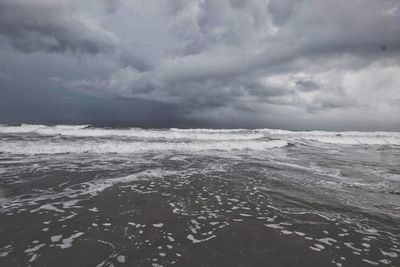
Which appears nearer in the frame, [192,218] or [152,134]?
[192,218]

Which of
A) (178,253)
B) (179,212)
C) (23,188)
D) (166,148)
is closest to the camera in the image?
(178,253)

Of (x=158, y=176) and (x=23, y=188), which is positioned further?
(x=158, y=176)

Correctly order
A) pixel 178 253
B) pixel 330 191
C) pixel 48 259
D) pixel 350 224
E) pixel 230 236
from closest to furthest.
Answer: pixel 48 259 < pixel 178 253 < pixel 230 236 < pixel 350 224 < pixel 330 191

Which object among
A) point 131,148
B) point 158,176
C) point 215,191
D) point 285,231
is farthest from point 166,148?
point 285,231

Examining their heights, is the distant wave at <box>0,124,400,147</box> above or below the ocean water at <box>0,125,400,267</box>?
above

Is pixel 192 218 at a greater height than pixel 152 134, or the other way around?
pixel 152 134

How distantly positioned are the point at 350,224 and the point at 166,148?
576 inches

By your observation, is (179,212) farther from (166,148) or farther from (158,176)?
(166,148)

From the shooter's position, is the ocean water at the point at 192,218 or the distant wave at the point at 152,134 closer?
the ocean water at the point at 192,218

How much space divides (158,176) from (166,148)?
9327mm

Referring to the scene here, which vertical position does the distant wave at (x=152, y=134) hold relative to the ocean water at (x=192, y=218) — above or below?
above

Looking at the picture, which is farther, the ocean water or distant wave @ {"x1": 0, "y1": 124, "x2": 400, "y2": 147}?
distant wave @ {"x1": 0, "y1": 124, "x2": 400, "y2": 147}

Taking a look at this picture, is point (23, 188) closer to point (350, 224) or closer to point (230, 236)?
point (230, 236)

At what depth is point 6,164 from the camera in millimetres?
11281
